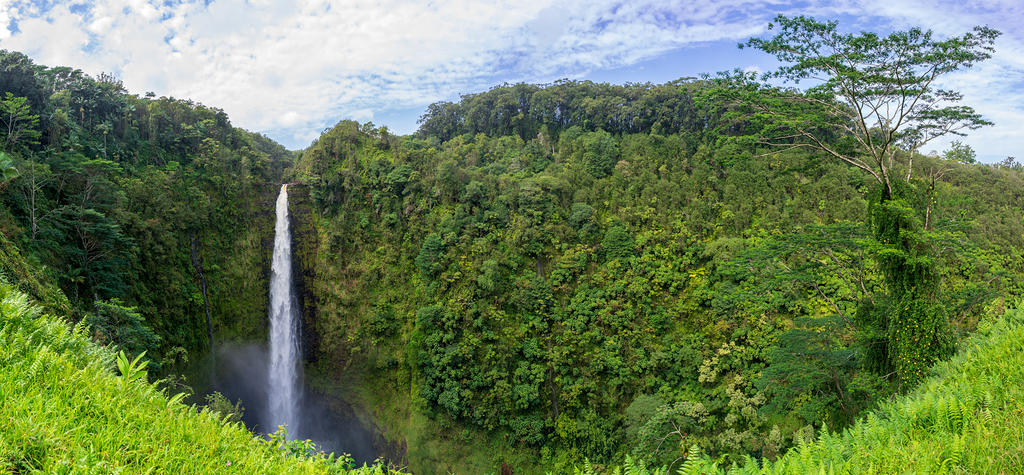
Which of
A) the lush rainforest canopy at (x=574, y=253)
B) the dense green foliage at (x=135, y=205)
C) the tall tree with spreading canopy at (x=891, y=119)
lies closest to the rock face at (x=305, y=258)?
the lush rainforest canopy at (x=574, y=253)

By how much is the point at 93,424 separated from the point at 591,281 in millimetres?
15765

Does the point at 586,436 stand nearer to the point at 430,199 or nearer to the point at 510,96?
the point at 430,199

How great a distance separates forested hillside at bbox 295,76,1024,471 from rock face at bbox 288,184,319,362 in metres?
0.55

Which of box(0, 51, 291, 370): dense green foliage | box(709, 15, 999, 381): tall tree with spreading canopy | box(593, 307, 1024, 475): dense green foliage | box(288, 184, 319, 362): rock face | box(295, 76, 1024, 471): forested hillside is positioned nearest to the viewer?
box(593, 307, 1024, 475): dense green foliage

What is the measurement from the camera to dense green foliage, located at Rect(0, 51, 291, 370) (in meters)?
11.6

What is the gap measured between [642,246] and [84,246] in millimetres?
18493

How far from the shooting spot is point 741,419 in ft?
37.9

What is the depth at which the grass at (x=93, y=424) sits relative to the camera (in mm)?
1460

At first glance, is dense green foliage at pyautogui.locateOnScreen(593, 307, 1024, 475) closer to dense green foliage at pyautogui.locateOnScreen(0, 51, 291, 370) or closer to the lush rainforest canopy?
the lush rainforest canopy

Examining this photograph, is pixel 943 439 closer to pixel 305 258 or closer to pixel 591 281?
pixel 591 281

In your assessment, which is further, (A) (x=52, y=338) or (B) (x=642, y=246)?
(B) (x=642, y=246)

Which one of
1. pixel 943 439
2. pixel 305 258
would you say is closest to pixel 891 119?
pixel 943 439

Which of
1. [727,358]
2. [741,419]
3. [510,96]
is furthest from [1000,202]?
[510,96]

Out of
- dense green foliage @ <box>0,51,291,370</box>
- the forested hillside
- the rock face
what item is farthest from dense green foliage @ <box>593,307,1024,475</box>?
the rock face
